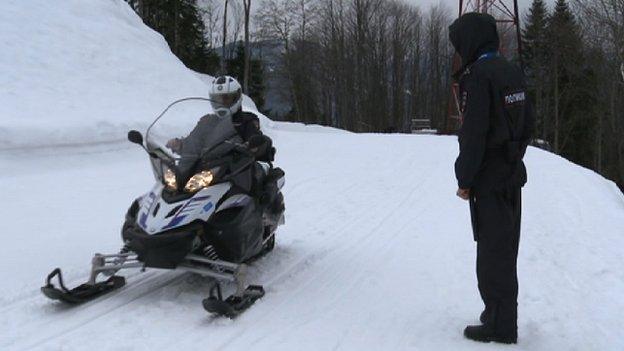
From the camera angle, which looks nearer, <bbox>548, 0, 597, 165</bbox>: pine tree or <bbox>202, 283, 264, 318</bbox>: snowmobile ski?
<bbox>202, 283, 264, 318</bbox>: snowmobile ski

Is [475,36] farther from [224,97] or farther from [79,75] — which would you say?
[79,75]

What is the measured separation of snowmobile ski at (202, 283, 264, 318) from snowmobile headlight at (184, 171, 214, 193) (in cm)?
73

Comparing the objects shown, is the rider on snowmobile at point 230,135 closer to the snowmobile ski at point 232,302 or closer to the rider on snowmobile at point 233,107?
the rider on snowmobile at point 233,107

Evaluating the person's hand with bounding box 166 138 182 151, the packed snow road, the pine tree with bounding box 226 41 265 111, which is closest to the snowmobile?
the person's hand with bounding box 166 138 182 151

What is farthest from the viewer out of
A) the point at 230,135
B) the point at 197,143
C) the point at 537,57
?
the point at 537,57

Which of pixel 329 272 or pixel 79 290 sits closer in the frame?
pixel 79 290

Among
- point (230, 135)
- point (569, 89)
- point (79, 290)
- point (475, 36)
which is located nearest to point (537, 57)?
point (569, 89)

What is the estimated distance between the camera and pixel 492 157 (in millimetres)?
3822

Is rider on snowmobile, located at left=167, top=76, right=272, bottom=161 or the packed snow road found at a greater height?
rider on snowmobile, located at left=167, top=76, right=272, bottom=161

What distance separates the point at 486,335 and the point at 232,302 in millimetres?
1768

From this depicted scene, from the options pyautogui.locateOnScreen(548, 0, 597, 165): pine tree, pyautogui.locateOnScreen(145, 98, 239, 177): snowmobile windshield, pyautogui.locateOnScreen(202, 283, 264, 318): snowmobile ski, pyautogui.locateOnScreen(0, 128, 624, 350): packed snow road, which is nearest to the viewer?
pyautogui.locateOnScreen(0, 128, 624, 350): packed snow road

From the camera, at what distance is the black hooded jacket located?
3711mm

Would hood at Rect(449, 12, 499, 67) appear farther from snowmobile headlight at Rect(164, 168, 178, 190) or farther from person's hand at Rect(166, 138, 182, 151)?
person's hand at Rect(166, 138, 182, 151)

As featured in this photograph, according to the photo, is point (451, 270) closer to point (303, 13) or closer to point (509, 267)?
point (509, 267)
